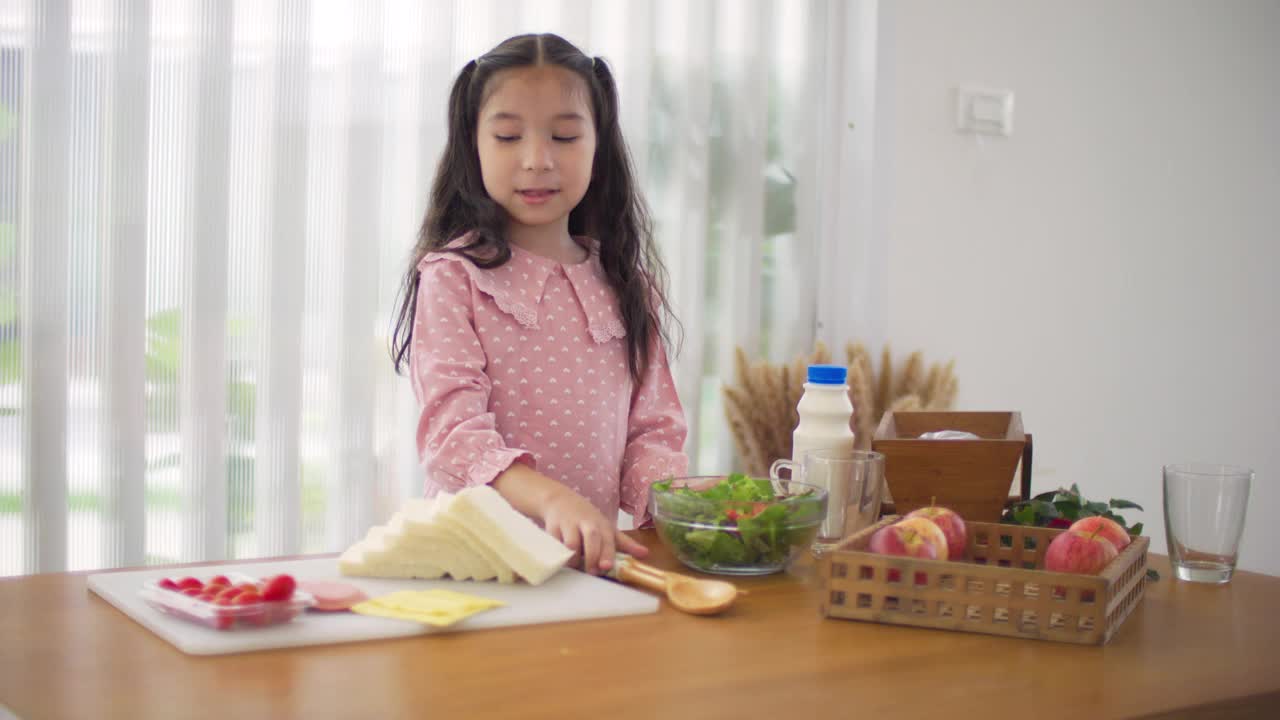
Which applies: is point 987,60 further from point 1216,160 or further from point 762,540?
point 762,540

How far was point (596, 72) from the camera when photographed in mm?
1767

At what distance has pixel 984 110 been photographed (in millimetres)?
3121

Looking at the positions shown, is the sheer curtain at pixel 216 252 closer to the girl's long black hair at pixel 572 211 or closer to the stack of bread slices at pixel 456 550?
the girl's long black hair at pixel 572 211

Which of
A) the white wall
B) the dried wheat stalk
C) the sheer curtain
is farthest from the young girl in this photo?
the white wall

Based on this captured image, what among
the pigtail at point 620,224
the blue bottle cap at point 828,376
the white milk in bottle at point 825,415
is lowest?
the white milk in bottle at point 825,415

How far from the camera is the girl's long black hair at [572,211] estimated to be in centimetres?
166

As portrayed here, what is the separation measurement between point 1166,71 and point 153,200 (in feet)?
9.30

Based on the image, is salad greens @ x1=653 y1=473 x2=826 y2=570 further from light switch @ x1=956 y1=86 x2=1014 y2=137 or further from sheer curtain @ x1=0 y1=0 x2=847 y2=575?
light switch @ x1=956 y1=86 x2=1014 y2=137

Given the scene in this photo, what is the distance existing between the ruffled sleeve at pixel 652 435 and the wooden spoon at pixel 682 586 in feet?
1.79

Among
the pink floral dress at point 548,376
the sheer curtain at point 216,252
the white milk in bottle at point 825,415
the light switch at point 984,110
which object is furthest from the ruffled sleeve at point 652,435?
the light switch at point 984,110

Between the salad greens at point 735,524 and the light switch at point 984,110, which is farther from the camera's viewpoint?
the light switch at point 984,110

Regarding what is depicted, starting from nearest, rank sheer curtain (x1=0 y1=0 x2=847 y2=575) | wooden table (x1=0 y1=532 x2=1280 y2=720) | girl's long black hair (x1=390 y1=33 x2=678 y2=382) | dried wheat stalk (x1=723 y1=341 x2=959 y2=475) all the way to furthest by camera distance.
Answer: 1. wooden table (x1=0 y1=532 x2=1280 y2=720)
2. girl's long black hair (x1=390 y1=33 x2=678 y2=382)
3. sheer curtain (x1=0 y1=0 x2=847 y2=575)
4. dried wheat stalk (x1=723 y1=341 x2=959 y2=475)

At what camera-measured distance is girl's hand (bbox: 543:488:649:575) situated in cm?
114

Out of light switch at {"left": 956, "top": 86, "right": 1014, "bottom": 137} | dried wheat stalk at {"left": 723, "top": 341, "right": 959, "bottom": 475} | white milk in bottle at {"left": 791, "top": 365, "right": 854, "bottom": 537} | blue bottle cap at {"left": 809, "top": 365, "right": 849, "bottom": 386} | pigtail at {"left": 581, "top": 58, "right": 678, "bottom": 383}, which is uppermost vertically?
light switch at {"left": 956, "top": 86, "right": 1014, "bottom": 137}
